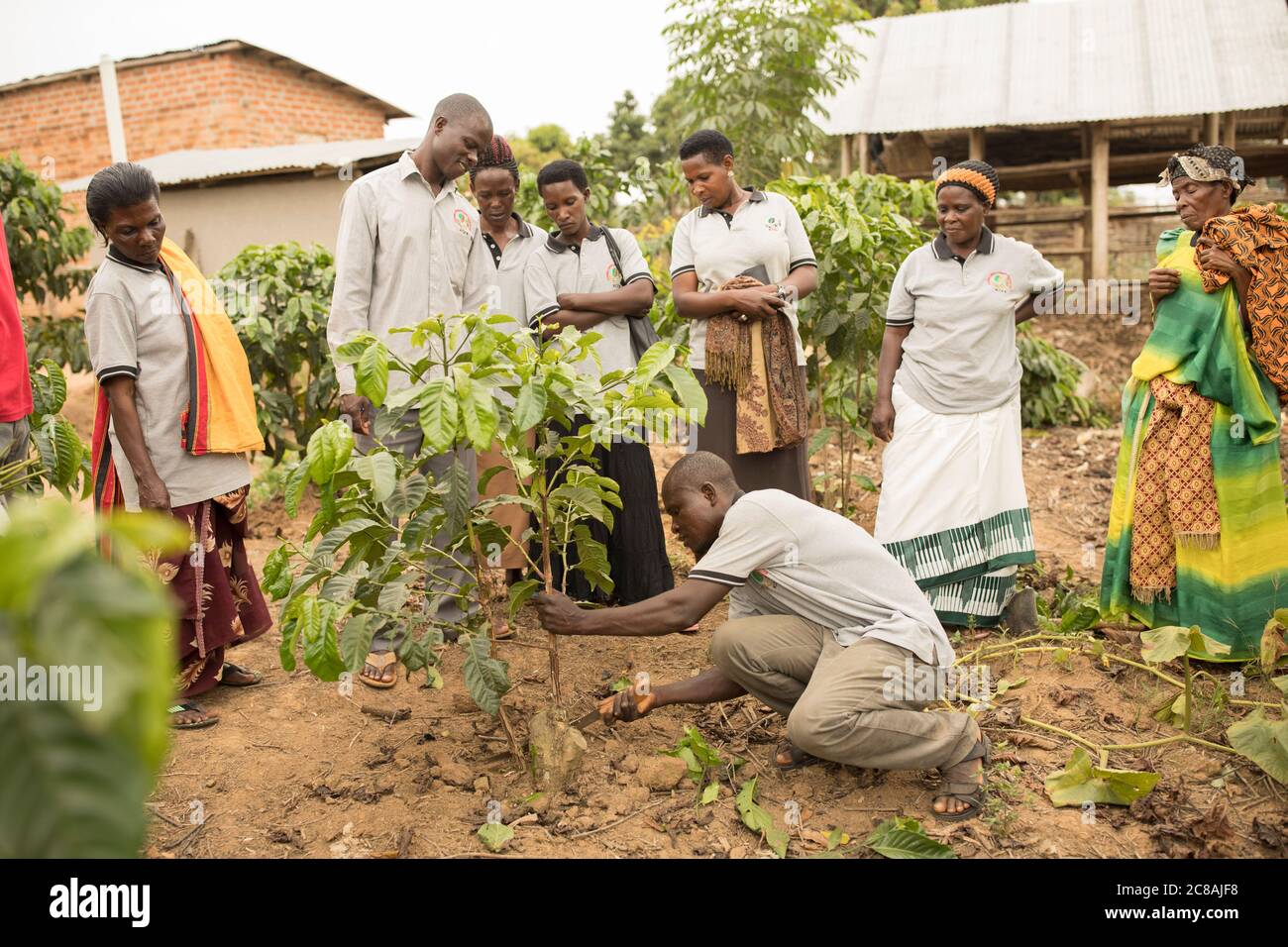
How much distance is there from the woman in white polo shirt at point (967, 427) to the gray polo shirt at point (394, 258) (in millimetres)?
1738

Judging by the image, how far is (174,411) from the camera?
319 cm

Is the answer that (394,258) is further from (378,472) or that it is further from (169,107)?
(169,107)

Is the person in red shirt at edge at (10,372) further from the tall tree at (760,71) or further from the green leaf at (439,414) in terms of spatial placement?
the tall tree at (760,71)

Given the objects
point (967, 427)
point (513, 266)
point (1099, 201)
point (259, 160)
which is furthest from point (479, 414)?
point (259, 160)

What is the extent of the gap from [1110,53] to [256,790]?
36.5 ft

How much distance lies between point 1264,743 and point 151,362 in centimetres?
328

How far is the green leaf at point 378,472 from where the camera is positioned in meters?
2.30

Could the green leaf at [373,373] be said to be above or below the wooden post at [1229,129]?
below

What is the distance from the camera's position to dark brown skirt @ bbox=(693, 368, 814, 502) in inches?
157

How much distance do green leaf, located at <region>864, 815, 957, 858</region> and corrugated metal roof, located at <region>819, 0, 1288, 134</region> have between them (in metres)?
8.90

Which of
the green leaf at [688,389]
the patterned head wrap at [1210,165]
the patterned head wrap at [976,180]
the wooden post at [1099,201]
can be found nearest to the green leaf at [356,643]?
the green leaf at [688,389]

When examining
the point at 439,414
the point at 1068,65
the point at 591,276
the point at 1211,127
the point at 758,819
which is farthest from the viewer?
the point at 1068,65

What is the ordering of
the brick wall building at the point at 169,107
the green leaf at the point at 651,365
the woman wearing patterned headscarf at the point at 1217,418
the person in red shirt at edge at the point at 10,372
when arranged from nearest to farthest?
the green leaf at the point at 651,365 < the person in red shirt at edge at the point at 10,372 < the woman wearing patterned headscarf at the point at 1217,418 < the brick wall building at the point at 169,107
